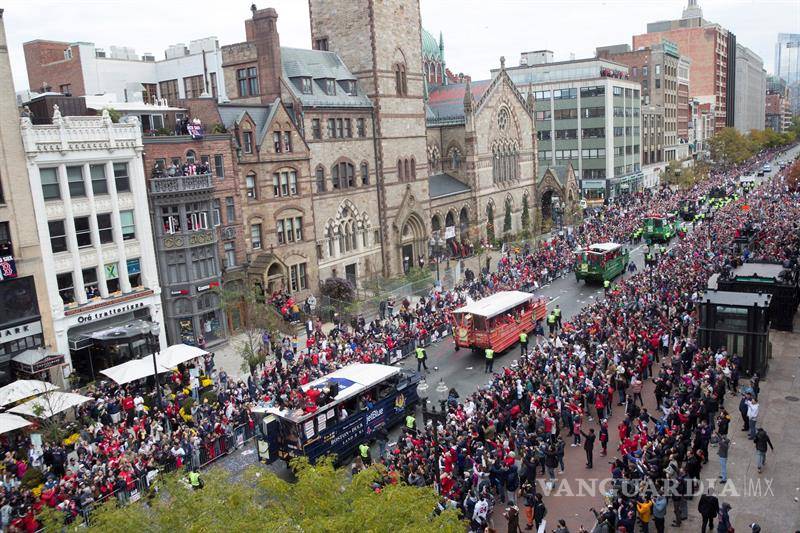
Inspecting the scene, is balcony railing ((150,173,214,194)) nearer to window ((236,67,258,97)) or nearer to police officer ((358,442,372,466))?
window ((236,67,258,97))

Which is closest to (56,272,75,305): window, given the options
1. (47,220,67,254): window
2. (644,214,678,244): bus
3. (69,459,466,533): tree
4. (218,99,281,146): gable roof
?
(47,220,67,254): window

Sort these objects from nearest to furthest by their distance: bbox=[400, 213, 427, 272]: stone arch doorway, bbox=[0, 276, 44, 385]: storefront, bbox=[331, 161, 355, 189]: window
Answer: bbox=[0, 276, 44, 385]: storefront < bbox=[331, 161, 355, 189]: window < bbox=[400, 213, 427, 272]: stone arch doorway

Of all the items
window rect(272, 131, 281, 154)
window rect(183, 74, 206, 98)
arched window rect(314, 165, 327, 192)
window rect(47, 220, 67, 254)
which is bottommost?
window rect(47, 220, 67, 254)

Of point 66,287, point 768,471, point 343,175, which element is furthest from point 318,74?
point 768,471

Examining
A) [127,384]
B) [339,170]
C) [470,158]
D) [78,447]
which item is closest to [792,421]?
[78,447]

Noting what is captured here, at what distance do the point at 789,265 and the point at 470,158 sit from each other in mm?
35044

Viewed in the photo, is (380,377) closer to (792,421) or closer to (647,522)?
(647,522)

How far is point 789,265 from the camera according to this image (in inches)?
1432

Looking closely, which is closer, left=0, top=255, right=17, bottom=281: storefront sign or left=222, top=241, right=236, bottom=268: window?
left=0, top=255, right=17, bottom=281: storefront sign

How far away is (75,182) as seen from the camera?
1364 inches

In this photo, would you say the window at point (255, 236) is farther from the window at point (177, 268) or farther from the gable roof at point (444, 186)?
the gable roof at point (444, 186)

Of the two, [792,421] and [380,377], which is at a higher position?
[380,377]

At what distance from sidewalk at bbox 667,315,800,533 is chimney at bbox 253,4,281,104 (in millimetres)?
34783

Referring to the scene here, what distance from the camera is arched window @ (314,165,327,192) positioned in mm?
49031
